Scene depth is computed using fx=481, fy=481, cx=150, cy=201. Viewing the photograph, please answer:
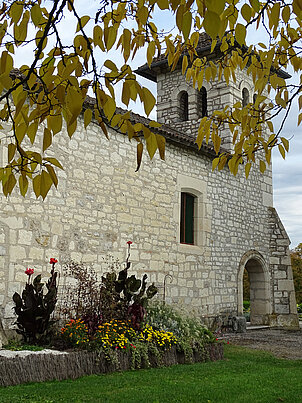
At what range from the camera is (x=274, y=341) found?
1060cm

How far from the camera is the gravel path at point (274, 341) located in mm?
8988

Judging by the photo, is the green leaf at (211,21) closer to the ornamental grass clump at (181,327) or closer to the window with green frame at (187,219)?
the ornamental grass clump at (181,327)

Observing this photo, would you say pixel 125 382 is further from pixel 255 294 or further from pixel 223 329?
pixel 255 294

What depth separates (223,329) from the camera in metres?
11.4

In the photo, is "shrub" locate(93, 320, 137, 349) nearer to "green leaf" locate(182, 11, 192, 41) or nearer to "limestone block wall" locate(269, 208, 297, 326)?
"green leaf" locate(182, 11, 192, 41)

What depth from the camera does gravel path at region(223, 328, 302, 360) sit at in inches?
354

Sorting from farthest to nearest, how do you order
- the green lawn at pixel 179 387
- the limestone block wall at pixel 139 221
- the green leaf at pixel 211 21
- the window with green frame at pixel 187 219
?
the window with green frame at pixel 187 219, the limestone block wall at pixel 139 221, the green lawn at pixel 179 387, the green leaf at pixel 211 21

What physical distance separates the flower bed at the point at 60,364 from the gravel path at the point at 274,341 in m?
3.11

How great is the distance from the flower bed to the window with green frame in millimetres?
5003

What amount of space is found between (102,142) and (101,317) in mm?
3978

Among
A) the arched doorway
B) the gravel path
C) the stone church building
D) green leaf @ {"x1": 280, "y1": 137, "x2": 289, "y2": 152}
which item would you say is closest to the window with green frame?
the stone church building

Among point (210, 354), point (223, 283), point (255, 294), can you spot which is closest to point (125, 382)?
point (210, 354)

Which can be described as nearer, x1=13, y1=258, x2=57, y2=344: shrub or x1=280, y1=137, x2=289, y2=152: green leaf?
x1=280, y1=137, x2=289, y2=152: green leaf

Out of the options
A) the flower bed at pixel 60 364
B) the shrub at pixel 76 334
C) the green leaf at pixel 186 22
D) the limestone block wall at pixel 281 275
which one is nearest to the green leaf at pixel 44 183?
the green leaf at pixel 186 22
